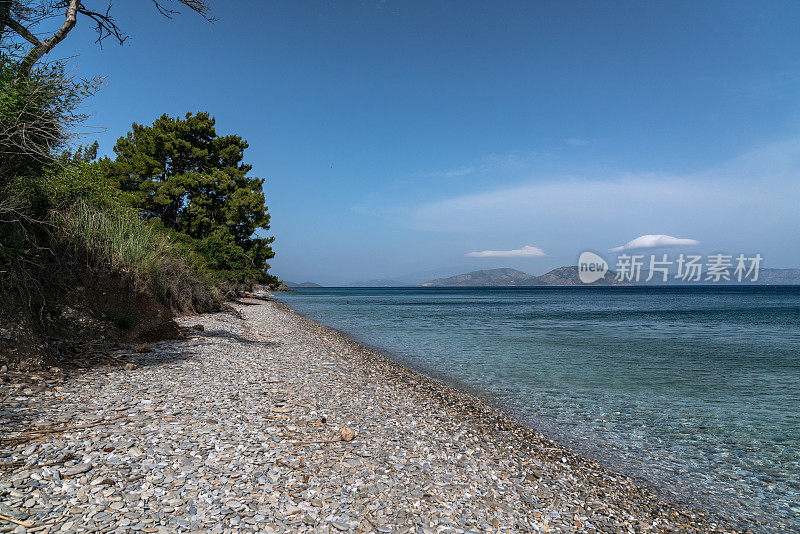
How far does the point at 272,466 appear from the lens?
4988mm

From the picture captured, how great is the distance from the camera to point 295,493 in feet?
14.7

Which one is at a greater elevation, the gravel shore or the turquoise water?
the gravel shore

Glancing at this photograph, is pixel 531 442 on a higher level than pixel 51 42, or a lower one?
lower

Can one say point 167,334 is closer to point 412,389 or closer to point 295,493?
point 412,389

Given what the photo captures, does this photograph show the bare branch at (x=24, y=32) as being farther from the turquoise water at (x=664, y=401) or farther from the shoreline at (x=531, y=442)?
the turquoise water at (x=664, y=401)

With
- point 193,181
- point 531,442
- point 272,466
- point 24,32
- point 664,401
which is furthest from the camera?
point 193,181

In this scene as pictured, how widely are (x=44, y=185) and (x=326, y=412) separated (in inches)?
327

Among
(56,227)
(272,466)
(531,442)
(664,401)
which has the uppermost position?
Result: (56,227)

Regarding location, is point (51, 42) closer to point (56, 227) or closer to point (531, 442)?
point (56, 227)

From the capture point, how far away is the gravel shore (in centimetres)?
399

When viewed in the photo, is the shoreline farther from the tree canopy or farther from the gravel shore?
the tree canopy

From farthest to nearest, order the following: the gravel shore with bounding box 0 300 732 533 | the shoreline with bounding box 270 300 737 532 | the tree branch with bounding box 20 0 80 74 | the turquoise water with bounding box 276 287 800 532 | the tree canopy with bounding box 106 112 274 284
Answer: the tree canopy with bounding box 106 112 274 284
the tree branch with bounding box 20 0 80 74
the turquoise water with bounding box 276 287 800 532
the shoreline with bounding box 270 300 737 532
the gravel shore with bounding box 0 300 732 533

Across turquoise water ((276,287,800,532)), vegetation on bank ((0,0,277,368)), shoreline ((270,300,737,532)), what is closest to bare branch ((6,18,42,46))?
vegetation on bank ((0,0,277,368))

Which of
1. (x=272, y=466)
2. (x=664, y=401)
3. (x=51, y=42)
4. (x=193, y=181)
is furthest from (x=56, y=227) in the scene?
(x=193, y=181)
